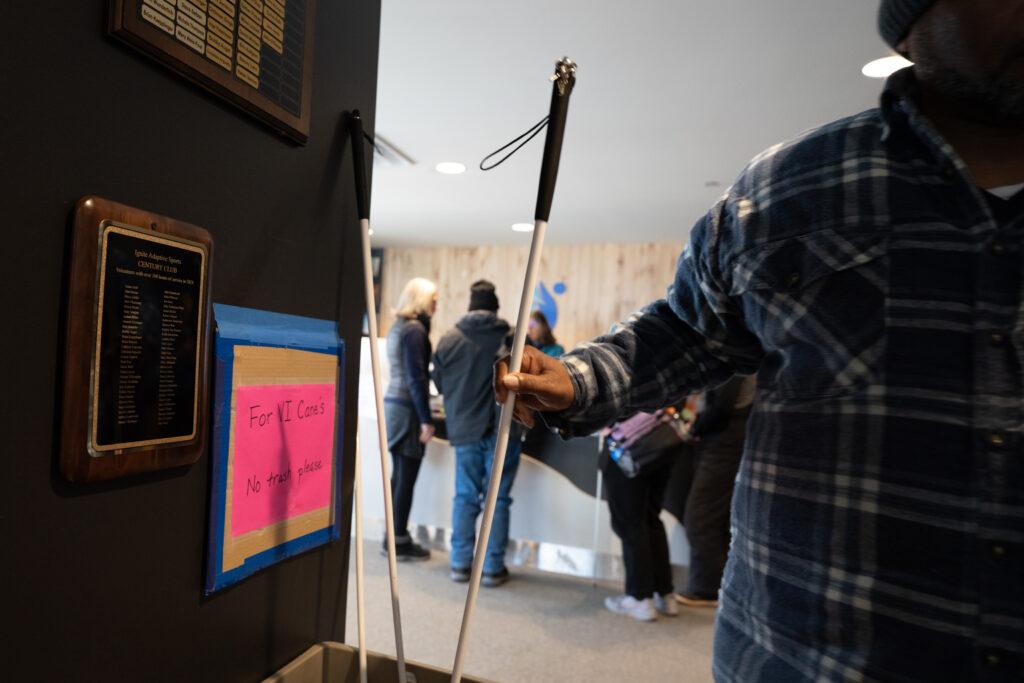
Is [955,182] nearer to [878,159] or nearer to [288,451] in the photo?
[878,159]

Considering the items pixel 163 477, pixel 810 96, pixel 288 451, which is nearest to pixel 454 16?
pixel 810 96

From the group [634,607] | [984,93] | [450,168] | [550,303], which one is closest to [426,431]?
[634,607]

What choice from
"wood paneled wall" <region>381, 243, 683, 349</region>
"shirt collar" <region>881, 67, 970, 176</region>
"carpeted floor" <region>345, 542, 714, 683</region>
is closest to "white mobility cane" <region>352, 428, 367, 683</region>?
"shirt collar" <region>881, 67, 970, 176</region>

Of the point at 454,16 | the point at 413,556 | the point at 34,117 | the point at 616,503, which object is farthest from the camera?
the point at 413,556

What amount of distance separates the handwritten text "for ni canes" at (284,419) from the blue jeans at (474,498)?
2.06 metres

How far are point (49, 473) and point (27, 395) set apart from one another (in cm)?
7

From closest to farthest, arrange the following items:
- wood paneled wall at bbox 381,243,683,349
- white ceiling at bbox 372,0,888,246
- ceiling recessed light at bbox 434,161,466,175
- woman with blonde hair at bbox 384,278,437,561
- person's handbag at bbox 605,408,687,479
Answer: white ceiling at bbox 372,0,888,246 < person's handbag at bbox 605,408,687,479 < woman with blonde hair at bbox 384,278,437,561 < ceiling recessed light at bbox 434,161,466,175 < wood paneled wall at bbox 381,243,683,349

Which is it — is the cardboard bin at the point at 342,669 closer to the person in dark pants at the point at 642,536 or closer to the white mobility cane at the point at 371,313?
the white mobility cane at the point at 371,313

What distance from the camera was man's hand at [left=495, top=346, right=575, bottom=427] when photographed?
0.74 m

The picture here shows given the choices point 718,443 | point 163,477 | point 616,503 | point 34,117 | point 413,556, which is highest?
point 34,117

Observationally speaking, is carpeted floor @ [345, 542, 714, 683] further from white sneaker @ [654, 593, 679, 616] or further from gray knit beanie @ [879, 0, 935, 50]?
gray knit beanie @ [879, 0, 935, 50]

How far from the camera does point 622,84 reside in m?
2.63

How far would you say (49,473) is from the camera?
0.53 metres

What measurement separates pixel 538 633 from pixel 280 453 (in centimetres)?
196
